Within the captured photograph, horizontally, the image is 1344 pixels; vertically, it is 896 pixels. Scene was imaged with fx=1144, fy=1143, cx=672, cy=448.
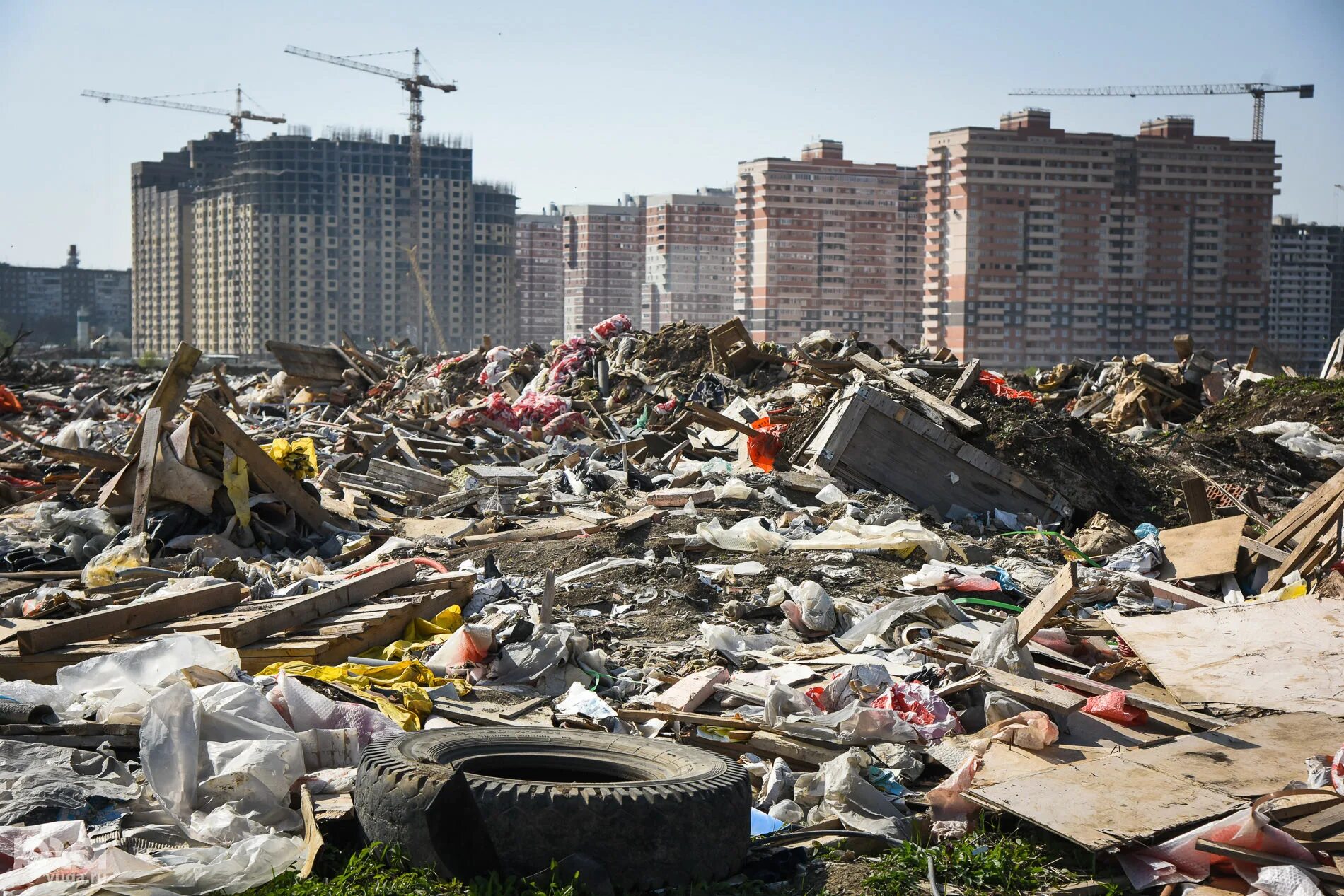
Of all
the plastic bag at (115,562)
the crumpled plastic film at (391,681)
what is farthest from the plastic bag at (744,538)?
the plastic bag at (115,562)

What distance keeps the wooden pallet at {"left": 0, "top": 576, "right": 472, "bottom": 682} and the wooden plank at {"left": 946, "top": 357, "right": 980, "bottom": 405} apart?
6.32 meters

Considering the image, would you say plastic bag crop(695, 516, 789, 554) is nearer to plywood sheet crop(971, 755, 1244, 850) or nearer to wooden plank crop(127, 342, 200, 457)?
plywood sheet crop(971, 755, 1244, 850)

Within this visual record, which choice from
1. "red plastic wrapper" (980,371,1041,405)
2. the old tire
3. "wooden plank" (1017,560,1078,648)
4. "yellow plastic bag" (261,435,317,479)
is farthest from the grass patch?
"red plastic wrapper" (980,371,1041,405)

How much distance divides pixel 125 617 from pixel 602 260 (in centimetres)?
8393

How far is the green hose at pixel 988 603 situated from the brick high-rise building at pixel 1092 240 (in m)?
61.8

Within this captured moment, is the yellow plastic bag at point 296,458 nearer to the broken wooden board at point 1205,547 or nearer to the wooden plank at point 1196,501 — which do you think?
the broken wooden board at point 1205,547

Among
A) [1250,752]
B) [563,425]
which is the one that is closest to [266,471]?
[563,425]

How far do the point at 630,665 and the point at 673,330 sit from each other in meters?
12.7

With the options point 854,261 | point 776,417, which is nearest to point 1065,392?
point 776,417

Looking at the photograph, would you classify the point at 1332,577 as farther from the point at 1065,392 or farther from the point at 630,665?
the point at 1065,392

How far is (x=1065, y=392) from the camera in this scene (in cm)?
1839

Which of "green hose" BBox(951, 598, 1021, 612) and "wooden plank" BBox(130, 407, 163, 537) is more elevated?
"wooden plank" BBox(130, 407, 163, 537)

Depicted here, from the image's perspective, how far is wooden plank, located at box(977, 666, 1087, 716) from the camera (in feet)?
15.2

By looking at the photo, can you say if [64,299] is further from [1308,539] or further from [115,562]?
[1308,539]
